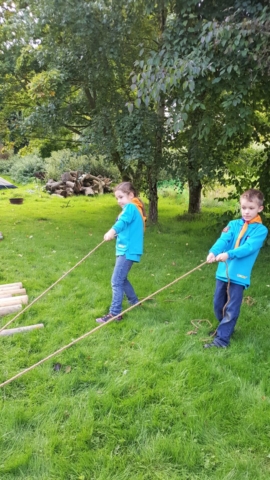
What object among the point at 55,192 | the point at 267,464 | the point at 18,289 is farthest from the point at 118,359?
the point at 55,192

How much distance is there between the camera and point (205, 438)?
101 inches

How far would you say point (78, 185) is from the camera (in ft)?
53.0

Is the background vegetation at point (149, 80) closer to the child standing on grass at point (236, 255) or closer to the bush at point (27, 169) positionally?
the child standing on grass at point (236, 255)

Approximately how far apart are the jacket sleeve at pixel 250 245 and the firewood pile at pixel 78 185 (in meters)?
13.0

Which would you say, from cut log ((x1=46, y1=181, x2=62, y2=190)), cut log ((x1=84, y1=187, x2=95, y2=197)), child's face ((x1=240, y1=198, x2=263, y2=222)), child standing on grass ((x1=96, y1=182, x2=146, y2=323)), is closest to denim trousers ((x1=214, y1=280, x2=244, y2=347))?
child's face ((x1=240, y1=198, x2=263, y2=222))

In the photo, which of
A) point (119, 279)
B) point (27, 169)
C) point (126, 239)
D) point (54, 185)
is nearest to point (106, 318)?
point (119, 279)

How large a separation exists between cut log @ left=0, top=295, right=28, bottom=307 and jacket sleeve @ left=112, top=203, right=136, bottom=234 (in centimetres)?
165

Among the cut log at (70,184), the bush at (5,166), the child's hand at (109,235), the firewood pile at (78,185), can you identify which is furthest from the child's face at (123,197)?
the bush at (5,166)

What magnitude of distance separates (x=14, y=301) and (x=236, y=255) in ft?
9.40

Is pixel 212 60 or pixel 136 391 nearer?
pixel 136 391

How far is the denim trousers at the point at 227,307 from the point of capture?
3.56m

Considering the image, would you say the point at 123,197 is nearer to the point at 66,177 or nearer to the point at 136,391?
the point at 136,391

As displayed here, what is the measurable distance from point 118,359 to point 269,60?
11.9ft

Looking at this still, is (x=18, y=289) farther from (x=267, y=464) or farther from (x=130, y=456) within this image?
(x=267, y=464)
